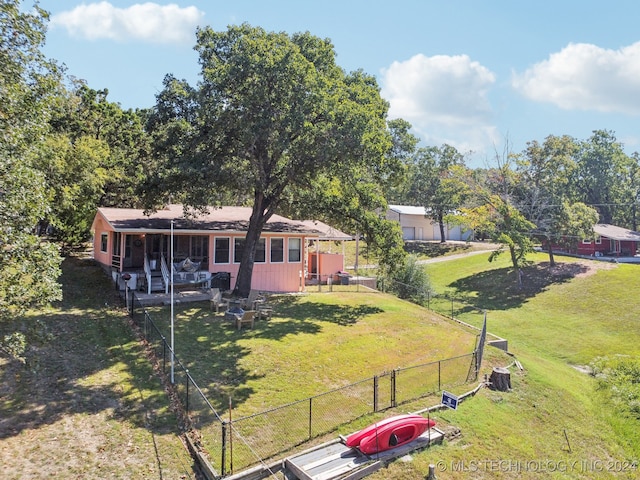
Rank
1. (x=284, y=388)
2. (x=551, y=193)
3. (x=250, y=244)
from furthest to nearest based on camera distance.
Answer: (x=551, y=193) < (x=250, y=244) < (x=284, y=388)

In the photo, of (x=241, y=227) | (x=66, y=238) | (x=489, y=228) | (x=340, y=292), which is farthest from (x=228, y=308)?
(x=489, y=228)

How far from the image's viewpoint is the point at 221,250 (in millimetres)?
22453

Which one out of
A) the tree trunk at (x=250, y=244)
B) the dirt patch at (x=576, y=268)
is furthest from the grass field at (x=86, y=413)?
the dirt patch at (x=576, y=268)

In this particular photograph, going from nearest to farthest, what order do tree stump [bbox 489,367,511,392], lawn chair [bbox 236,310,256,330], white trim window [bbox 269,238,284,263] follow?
tree stump [bbox 489,367,511,392], lawn chair [bbox 236,310,256,330], white trim window [bbox 269,238,284,263]

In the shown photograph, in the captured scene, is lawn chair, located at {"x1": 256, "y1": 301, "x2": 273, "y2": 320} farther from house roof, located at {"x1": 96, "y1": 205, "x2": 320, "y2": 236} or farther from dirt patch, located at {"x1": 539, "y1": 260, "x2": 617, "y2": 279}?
dirt patch, located at {"x1": 539, "y1": 260, "x2": 617, "y2": 279}

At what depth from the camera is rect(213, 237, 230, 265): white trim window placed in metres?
22.3

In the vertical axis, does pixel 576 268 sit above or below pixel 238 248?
below

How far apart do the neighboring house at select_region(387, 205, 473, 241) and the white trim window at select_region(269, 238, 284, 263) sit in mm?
35051

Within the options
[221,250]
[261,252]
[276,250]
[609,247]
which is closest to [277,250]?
[276,250]

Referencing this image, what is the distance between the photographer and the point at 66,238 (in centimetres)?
3180

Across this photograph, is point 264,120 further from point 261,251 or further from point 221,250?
point 261,251

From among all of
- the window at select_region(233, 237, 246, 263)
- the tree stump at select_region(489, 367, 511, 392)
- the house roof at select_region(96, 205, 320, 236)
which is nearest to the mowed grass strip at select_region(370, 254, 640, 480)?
the tree stump at select_region(489, 367, 511, 392)

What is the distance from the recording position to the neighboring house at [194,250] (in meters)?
20.6

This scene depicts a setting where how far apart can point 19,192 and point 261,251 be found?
16389mm
